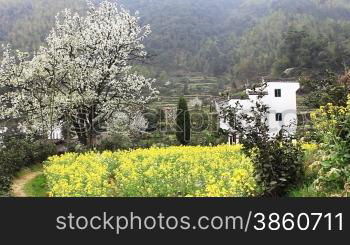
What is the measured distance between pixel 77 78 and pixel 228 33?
107785 mm

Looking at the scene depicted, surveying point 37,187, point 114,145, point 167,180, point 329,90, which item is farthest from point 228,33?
point 167,180

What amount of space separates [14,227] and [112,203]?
1.13 m

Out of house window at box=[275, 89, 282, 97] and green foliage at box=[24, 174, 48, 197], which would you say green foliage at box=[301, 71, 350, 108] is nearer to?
green foliage at box=[24, 174, 48, 197]

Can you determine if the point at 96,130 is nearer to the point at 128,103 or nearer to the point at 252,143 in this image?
the point at 128,103

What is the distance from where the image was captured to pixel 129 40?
29344mm

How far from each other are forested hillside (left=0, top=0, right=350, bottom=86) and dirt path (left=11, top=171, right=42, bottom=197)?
6265cm

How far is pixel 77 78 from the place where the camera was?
2833 cm

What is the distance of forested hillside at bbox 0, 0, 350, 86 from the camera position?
83.6 m

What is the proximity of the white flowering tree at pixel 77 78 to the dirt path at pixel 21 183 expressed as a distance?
23.3 ft

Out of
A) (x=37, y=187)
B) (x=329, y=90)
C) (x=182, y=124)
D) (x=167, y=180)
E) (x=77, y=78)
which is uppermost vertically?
(x=77, y=78)

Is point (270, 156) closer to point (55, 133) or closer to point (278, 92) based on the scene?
point (278, 92)

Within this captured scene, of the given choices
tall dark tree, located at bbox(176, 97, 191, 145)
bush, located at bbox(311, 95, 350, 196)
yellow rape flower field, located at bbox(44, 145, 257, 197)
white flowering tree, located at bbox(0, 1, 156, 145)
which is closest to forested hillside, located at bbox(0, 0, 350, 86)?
tall dark tree, located at bbox(176, 97, 191, 145)

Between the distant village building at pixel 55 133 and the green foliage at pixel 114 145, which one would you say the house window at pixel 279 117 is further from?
the distant village building at pixel 55 133

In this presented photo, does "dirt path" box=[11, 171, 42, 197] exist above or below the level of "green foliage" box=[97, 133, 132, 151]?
below
